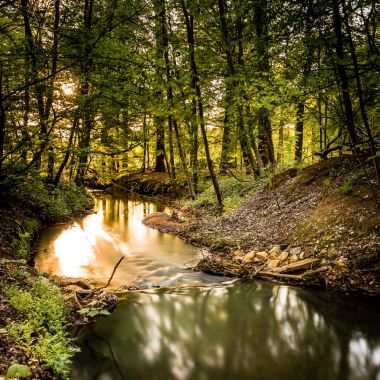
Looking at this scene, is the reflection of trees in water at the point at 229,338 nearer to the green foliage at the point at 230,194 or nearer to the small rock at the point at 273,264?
the small rock at the point at 273,264

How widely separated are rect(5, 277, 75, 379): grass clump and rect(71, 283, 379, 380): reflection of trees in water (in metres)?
0.59

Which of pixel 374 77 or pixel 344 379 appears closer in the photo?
pixel 344 379

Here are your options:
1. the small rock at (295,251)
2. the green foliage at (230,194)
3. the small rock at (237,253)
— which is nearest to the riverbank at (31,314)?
the small rock at (237,253)

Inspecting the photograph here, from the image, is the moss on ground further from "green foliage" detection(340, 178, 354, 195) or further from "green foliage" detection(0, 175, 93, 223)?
"green foliage" detection(340, 178, 354, 195)

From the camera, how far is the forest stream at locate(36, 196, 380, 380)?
476cm

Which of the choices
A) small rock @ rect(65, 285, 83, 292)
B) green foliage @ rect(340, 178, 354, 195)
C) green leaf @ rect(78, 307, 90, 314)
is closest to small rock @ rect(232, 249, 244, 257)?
green foliage @ rect(340, 178, 354, 195)

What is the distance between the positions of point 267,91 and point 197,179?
14124mm

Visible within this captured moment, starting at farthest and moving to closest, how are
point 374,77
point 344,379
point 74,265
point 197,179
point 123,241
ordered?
point 197,179 < point 123,241 < point 74,265 < point 374,77 < point 344,379

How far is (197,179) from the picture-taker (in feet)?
74.7

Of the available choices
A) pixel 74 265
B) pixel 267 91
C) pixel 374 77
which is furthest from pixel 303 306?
pixel 74 265

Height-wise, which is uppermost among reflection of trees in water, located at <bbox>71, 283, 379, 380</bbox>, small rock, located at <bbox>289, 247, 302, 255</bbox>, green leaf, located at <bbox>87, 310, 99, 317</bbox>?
small rock, located at <bbox>289, 247, 302, 255</bbox>

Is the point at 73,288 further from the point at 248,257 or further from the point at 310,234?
the point at 310,234

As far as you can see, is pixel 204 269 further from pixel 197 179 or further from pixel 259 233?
pixel 197 179

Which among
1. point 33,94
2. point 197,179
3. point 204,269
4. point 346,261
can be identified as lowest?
point 204,269
